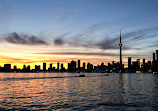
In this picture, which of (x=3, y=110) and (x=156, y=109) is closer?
(x=3, y=110)

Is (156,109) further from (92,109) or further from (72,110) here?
(72,110)

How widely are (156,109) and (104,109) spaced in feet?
35.1

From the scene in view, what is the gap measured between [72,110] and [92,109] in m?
4.12

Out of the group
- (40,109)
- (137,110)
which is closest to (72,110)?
(40,109)

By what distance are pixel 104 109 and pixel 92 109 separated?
2455 mm

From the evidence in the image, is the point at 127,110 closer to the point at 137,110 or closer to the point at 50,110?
the point at 137,110

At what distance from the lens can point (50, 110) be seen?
104 ft

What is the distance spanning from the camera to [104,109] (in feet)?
108

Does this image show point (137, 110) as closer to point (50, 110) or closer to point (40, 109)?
point (50, 110)

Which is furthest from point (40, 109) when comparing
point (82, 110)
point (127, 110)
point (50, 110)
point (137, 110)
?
point (137, 110)

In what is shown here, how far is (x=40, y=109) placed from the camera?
32281mm

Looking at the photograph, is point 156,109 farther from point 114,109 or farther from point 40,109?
point 40,109

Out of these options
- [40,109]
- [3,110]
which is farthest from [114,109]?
[3,110]

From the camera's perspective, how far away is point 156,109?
33375mm
